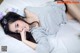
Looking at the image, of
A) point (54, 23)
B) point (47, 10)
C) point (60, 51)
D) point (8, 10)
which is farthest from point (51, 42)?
point (8, 10)

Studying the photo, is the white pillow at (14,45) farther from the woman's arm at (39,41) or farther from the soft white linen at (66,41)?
the soft white linen at (66,41)

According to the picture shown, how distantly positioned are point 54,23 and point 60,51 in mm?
315

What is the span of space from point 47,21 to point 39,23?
0.07 metres

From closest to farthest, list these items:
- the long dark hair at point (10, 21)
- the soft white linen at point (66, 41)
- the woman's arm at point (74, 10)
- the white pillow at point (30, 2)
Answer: the soft white linen at point (66, 41)
the long dark hair at point (10, 21)
the woman's arm at point (74, 10)
the white pillow at point (30, 2)

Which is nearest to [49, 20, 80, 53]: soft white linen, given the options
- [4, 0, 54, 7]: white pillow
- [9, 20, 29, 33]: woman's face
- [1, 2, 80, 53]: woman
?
[1, 2, 80, 53]: woman

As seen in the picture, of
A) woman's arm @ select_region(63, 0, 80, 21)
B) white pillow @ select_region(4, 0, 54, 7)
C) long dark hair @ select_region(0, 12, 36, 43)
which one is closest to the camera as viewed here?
long dark hair @ select_region(0, 12, 36, 43)

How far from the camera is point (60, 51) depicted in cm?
124

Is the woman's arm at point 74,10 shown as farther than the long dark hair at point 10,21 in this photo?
Yes

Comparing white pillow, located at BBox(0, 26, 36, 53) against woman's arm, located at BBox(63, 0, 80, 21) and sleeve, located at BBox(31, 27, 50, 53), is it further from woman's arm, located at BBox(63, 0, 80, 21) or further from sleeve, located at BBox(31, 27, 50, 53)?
woman's arm, located at BBox(63, 0, 80, 21)

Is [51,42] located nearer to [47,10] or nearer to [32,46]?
[32,46]

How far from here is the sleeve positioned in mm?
1255

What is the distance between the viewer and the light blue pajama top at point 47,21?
130 centimetres

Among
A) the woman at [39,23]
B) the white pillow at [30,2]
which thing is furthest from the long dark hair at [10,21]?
the white pillow at [30,2]

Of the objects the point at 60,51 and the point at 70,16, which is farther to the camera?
the point at 70,16
